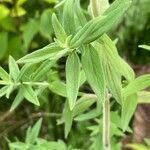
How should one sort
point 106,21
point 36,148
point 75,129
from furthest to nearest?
point 75,129 → point 36,148 → point 106,21

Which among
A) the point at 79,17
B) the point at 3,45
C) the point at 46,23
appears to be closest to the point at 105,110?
the point at 79,17

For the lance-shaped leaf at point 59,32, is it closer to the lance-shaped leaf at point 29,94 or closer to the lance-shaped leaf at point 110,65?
the lance-shaped leaf at point 110,65

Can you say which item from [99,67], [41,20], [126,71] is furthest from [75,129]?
[99,67]

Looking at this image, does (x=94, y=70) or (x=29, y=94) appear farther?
(x=29, y=94)

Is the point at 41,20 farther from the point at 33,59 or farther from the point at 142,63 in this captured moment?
the point at 33,59

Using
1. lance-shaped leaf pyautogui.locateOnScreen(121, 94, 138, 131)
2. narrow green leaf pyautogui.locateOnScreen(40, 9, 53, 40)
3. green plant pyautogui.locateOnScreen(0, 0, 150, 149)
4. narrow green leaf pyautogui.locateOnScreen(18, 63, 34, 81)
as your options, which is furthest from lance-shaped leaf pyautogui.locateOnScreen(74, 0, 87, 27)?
narrow green leaf pyautogui.locateOnScreen(40, 9, 53, 40)

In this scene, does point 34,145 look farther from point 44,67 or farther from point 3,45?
point 3,45

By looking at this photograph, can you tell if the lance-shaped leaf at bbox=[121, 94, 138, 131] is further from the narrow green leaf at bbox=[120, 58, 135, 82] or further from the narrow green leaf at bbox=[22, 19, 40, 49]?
the narrow green leaf at bbox=[22, 19, 40, 49]
